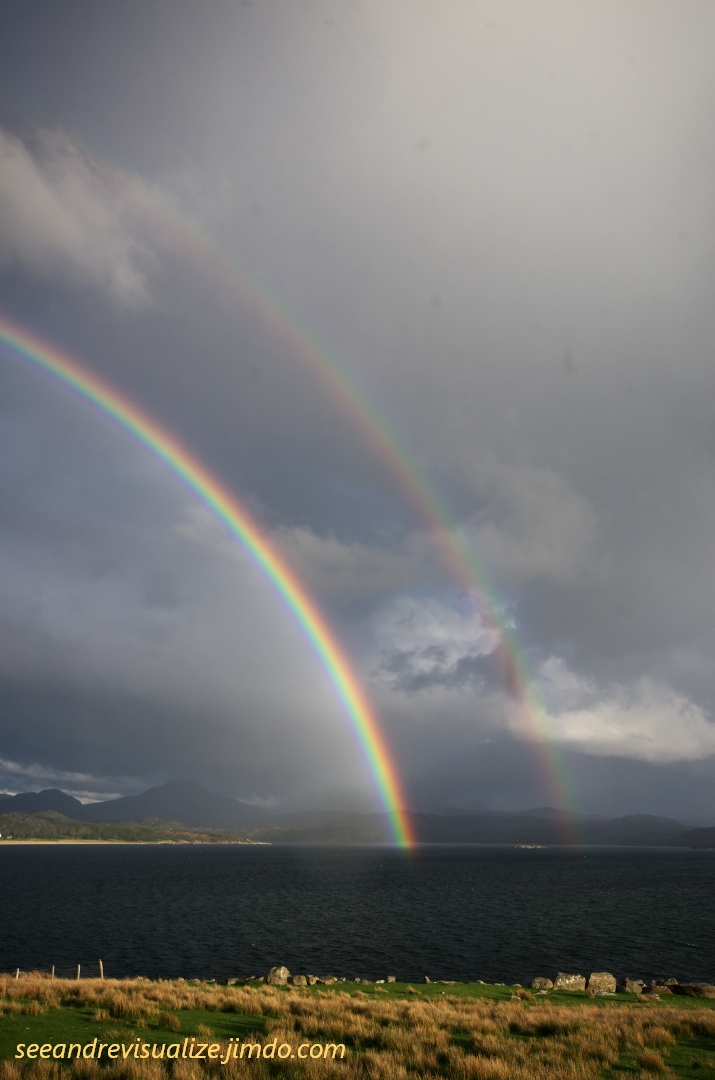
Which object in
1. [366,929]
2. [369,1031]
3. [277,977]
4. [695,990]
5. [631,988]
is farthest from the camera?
[366,929]

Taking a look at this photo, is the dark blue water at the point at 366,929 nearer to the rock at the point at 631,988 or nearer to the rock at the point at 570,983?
the rock at the point at 570,983

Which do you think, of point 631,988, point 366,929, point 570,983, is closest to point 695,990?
point 631,988

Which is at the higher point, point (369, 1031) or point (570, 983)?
point (369, 1031)

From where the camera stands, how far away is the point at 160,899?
95.5 meters

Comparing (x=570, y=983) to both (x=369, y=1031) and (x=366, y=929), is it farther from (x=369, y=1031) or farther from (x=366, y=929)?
(x=366, y=929)

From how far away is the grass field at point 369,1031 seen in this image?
1489cm

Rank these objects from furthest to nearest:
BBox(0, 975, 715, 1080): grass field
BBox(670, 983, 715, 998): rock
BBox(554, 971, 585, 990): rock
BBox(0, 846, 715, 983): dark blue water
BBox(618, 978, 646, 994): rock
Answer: BBox(0, 846, 715, 983): dark blue water → BBox(554, 971, 585, 990): rock → BBox(618, 978, 646, 994): rock → BBox(670, 983, 715, 998): rock → BBox(0, 975, 715, 1080): grass field

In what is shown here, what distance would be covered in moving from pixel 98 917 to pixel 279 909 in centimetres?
2194

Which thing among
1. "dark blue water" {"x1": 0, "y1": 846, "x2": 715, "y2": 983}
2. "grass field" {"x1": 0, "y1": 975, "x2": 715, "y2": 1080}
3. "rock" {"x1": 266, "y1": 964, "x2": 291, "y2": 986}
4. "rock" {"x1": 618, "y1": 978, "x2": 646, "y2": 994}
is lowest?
"dark blue water" {"x1": 0, "y1": 846, "x2": 715, "y2": 983}

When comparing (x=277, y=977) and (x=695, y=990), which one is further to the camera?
(x=277, y=977)

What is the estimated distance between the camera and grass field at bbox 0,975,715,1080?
586 inches

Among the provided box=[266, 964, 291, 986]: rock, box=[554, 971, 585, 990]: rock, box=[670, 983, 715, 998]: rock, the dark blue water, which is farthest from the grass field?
the dark blue water

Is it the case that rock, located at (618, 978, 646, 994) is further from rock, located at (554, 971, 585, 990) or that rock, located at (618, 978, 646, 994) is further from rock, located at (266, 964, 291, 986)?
rock, located at (266, 964, 291, 986)

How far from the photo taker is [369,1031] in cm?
1950
